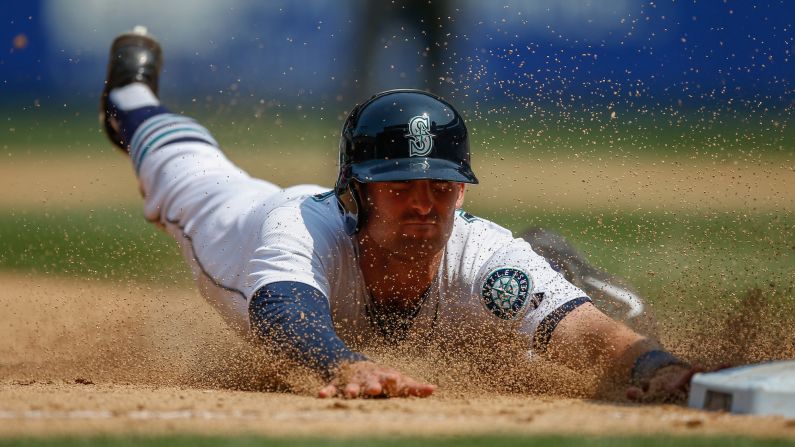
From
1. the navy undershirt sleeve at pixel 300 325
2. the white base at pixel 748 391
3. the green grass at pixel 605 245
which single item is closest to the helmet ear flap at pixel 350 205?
the navy undershirt sleeve at pixel 300 325

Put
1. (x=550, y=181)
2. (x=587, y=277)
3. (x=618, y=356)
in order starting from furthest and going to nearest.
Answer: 1. (x=550, y=181)
2. (x=587, y=277)
3. (x=618, y=356)

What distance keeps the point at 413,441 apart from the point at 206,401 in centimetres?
112

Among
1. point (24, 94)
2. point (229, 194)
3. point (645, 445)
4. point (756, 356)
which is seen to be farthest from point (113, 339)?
point (24, 94)

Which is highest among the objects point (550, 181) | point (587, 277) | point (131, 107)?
point (550, 181)

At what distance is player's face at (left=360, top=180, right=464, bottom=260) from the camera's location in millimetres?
4590

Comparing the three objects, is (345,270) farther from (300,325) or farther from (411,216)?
(300,325)

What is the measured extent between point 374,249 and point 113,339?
2110 millimetres

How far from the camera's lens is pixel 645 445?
3141 mm

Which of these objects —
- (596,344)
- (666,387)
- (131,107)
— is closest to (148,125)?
(131,107)

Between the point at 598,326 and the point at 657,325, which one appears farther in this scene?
the point at 657,325

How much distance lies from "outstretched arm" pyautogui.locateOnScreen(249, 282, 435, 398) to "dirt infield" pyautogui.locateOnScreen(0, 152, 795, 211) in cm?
861

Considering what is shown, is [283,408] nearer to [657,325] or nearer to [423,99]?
[423,99]

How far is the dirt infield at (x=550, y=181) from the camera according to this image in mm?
14383

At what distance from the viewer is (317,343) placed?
4109 millimetres
